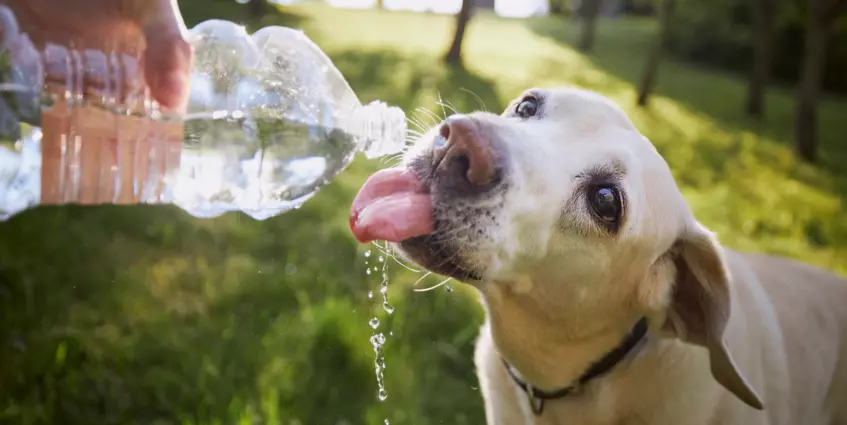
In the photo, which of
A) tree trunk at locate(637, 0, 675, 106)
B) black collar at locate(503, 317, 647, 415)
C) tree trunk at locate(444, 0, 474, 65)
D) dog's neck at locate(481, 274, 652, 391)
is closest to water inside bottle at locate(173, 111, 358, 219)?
dog's neck at locate(481, 274, 652, 391)

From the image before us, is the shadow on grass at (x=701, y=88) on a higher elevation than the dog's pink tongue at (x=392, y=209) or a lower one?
lower

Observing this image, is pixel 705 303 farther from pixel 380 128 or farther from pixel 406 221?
pixel 380 128

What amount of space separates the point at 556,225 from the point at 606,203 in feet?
0.48

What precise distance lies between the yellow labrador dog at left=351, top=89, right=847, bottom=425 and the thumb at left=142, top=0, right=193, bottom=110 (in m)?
0.74

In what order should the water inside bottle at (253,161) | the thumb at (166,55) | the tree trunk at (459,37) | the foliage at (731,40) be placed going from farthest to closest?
1. the foliage at (731,40)
2. the tree trunk at (459,37)
3. the water inside bottle at (253,161)
4. the thumb at (166,55)

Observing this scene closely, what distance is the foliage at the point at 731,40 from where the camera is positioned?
11.0 m

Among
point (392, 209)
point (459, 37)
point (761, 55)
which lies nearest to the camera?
point (392, 209)

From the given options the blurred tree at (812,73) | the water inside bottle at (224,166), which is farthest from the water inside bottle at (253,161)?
the blurred tree at (812,73)

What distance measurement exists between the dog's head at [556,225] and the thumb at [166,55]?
0.72m

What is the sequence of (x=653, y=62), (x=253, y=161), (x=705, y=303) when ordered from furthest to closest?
(x=653, y=62), (x=253, y=161), (x=705, y=303)

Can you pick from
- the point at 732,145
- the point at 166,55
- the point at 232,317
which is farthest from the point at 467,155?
the point at 732,145

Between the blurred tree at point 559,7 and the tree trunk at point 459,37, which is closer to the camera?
the tree trunk at point 459,37

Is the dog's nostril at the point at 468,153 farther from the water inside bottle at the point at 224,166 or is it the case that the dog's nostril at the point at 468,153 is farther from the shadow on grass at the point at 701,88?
the shadow on grass at the point at 701,88

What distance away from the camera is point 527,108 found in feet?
6.33
